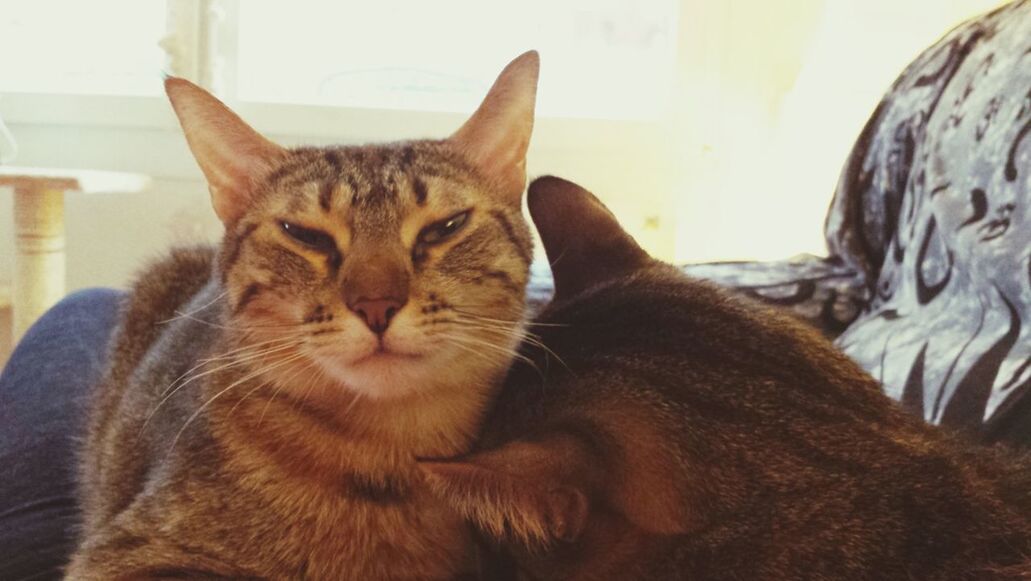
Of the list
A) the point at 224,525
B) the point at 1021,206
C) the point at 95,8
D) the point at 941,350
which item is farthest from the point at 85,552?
the point at 95,8

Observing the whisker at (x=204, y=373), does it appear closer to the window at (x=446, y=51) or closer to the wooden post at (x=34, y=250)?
the wooden post at (x=34, y=250)

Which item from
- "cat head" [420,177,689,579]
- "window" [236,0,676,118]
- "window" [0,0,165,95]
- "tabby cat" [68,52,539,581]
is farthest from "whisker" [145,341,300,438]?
"window" [0,0,165,95]

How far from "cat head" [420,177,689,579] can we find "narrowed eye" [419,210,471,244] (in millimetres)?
288

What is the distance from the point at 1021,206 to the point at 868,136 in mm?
552

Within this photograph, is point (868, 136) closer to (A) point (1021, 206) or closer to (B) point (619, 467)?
(A) point (1021, 206)

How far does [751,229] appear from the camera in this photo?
2.61 m

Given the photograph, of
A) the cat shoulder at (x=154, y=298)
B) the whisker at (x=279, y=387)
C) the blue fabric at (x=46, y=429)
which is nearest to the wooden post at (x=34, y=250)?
the blue fabric at (x=46, y=429)

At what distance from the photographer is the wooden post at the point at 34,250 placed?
237 centimetres

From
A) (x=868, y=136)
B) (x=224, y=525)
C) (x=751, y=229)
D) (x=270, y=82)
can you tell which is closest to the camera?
(x=224, y=525)

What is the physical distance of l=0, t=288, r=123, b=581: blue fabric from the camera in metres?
1.03

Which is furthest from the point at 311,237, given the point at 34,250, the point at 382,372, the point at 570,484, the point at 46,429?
the point at 34,250

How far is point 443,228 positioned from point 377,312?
0.18m

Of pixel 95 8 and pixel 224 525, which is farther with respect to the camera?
pixel 95 8

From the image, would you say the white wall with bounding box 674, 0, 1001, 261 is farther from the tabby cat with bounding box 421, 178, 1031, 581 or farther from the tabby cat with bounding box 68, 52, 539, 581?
the tabby cat with bounding box 421, 178, 1031, 581
